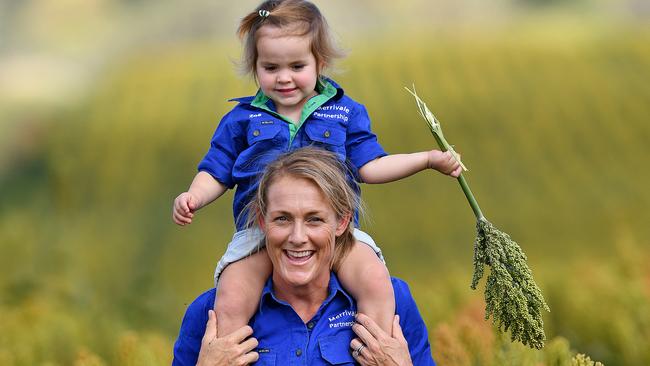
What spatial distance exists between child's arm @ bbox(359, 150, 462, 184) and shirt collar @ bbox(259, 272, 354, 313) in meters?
0.45

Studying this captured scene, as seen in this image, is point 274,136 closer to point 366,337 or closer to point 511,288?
point 366,337

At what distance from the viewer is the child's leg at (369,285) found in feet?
17.1

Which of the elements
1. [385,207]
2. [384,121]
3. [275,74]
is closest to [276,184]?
[275,74]

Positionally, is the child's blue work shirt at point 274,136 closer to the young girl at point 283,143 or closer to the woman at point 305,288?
the young girl at point 283,143

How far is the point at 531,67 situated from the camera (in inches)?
656

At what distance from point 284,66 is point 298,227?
0.72m

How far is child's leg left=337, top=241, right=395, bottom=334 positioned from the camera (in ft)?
17.1

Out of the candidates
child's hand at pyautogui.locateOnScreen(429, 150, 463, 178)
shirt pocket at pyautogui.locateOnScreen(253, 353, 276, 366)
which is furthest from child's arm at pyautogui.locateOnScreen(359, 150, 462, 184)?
shirt pocket at pyautogui.locateOnScreen(253, 353, 276, 366)

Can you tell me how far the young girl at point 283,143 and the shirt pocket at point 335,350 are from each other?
16 cm

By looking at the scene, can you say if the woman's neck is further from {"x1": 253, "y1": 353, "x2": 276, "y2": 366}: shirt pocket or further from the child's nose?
the child's nose

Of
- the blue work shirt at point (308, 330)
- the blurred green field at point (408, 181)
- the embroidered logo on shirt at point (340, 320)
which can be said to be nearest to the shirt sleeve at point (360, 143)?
the blue work shirt at point (308, 330)

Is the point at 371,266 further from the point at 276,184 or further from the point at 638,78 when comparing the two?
the point at 638,78

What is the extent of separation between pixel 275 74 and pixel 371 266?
853 mm

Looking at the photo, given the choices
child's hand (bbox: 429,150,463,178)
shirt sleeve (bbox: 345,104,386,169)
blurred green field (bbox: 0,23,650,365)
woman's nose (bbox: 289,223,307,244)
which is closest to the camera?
woman's nose (bbox: 289,223,307,244)
